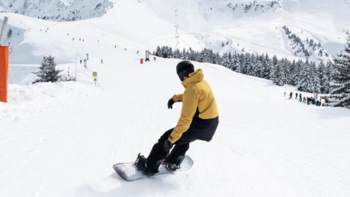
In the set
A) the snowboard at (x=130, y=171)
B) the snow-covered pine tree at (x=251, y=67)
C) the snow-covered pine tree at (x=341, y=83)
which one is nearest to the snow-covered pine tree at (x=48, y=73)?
the snowboard at (x=130, y=171)

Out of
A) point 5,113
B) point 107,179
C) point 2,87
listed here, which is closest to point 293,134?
point 107,179

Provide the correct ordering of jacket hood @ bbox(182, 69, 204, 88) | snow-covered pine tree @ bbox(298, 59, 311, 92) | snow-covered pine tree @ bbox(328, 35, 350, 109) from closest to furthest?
jacket hood @ bbox(182, 69, 204, 88) < snow-covered pine tree @ bbox(328, 35, 350, 109) < snow-covered pine tree @ bbox(298, 59, 311, 92)

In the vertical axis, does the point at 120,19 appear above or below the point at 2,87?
above

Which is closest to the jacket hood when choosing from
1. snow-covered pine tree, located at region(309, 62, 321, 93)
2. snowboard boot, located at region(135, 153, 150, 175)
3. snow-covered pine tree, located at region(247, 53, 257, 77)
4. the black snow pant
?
the black snow pant

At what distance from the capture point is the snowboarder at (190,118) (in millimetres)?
2809

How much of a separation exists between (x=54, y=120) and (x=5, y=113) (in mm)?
1148

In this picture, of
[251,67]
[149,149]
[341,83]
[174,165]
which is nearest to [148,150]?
[149,149]

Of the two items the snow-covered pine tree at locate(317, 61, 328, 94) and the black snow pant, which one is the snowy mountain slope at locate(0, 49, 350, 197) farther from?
the snow-covered pine tree at locate(317, 61, 328, 94)

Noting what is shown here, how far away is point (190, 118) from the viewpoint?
2789mm

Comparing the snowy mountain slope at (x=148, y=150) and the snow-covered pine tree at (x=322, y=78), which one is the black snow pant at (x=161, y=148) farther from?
the snow-covered pine tree at (x=322, y=78)

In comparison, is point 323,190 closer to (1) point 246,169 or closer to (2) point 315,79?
(1) point 246,169

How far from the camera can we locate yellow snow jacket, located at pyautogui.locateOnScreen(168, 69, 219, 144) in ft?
9.18

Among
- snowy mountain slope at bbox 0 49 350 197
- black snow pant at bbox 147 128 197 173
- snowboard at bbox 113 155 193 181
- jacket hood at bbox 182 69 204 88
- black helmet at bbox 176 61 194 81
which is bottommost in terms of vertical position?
snowy mountain slope at bbox 0 49 350 197

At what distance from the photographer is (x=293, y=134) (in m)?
6.32
